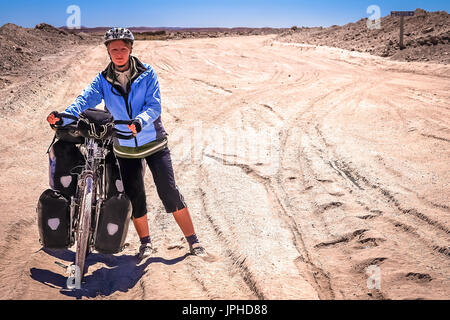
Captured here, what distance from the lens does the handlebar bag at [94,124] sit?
10.4 feet

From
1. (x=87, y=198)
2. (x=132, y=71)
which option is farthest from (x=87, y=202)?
(x=132, y=71)

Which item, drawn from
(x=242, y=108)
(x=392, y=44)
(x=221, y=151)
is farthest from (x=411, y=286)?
(x=392, y=44)

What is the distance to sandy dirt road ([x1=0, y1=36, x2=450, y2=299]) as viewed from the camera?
351 centimetres

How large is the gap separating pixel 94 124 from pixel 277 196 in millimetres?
2925

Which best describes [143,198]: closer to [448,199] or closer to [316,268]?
[316,268]

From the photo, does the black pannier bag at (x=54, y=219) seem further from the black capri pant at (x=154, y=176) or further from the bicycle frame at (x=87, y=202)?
the black capri pant at (x=154, y=176)

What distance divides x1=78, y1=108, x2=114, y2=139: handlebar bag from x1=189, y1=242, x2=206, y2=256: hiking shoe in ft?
4.62

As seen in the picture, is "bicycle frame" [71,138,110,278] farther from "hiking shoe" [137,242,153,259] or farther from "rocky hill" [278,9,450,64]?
"rocky hill" [278,9,450,64]

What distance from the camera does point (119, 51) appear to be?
349cm

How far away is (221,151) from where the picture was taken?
7.34 metres

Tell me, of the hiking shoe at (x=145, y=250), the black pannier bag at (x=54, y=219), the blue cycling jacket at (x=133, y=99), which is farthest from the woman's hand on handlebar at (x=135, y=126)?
the hiking shoe at (x=145, y=250)

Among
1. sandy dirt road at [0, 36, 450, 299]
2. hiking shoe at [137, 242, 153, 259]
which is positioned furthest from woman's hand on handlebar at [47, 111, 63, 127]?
hiking shoe at [137, 242, 153, 259]

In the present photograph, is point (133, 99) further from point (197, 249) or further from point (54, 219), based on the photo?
point (197, 249)
